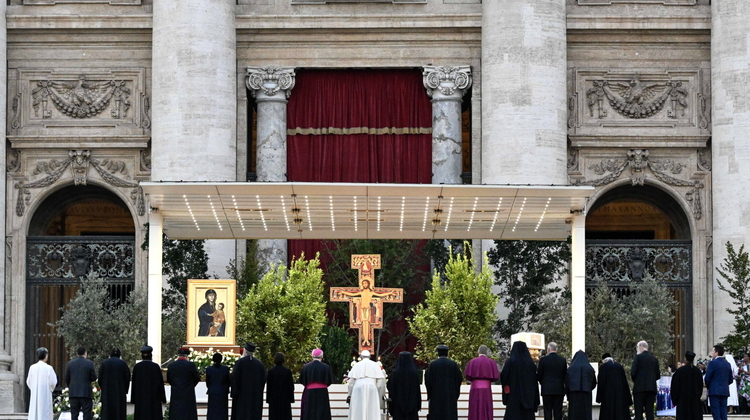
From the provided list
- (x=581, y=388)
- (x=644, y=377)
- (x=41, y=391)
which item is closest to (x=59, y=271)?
(x=41, y=391)

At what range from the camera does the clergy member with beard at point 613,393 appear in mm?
25938

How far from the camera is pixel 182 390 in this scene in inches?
989

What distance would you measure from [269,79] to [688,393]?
15.6 metres

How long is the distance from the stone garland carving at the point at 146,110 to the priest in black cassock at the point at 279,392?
45.4 ft

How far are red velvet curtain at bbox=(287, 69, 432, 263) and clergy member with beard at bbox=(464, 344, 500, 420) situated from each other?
1340 centimetres

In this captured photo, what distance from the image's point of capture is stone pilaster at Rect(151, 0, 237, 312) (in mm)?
37000

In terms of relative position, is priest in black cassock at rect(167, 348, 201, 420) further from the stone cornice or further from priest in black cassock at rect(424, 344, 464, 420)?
the stone cornice

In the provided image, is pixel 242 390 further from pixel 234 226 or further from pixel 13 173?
pixel 13 173

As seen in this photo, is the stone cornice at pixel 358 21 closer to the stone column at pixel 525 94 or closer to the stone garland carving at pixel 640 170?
the stone column at pixel 525 94

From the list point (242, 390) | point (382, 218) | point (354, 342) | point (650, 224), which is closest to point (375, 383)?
point (242, 390)

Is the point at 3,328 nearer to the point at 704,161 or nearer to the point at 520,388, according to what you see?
the point at 520,388

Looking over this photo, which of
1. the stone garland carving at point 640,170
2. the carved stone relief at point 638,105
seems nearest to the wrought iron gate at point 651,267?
the stone garland carving at point 640,170

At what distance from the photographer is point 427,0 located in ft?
126

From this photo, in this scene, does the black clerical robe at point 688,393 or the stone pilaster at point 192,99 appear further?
the stone pilaster at point 192,99
